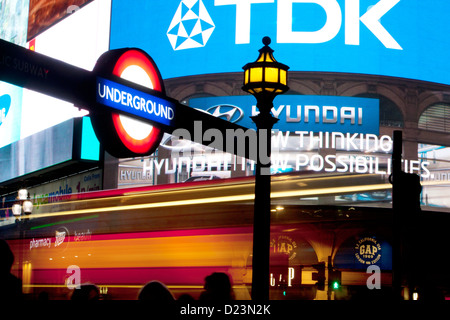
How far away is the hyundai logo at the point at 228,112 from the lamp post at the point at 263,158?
64.3 feet

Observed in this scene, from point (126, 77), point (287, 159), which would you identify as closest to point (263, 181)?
point (126, 77)

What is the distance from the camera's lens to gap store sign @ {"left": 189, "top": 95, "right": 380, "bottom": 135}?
28.6 metres

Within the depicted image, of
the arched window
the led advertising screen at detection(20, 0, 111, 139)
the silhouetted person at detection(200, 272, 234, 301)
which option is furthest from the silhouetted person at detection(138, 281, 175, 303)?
the led advertising screen at detection(20, 0, 111, 139)

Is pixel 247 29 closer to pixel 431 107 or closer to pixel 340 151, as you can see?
pixel 340 151

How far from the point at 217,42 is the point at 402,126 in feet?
27.1

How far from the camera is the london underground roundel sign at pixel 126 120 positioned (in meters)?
6.34

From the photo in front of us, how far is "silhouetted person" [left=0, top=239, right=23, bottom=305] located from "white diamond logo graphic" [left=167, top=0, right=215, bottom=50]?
25.6 meters

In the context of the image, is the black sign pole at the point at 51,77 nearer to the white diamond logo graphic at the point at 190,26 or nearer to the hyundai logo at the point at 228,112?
the hyundai logo at the point at 228,112

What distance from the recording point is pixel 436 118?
30312mm

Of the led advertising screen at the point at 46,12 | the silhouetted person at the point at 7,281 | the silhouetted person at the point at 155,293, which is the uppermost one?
the led advertising screen at the point at 46,12

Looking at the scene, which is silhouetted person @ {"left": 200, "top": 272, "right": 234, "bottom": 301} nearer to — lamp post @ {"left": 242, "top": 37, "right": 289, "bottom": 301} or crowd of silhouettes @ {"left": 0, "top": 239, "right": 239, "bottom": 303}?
crowd of silhouettes @ {"left": 0, "top": 239, "right": 239, "bottom": 303}

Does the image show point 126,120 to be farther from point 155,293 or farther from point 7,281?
point 7,281

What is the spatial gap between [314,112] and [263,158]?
20.5m

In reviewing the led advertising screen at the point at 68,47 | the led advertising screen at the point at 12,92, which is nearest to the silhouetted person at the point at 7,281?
the led advertising screen at the point at 68,47
